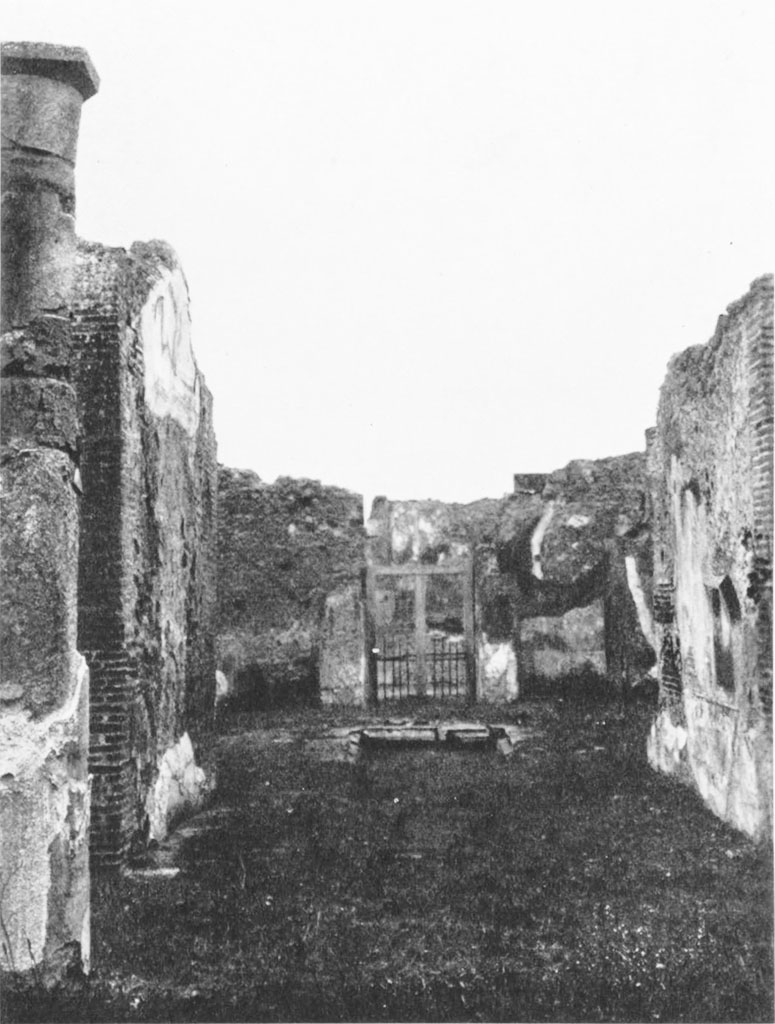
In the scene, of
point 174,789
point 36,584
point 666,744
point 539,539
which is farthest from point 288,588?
point 36,584

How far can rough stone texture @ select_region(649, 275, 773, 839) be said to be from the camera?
18.5ft

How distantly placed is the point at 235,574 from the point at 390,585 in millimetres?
10039

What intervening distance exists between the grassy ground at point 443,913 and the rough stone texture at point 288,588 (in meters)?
5.93

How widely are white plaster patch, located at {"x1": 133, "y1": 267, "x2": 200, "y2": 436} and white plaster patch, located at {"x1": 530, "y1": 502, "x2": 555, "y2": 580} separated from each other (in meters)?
7.43

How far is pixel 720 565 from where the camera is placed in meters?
6.53

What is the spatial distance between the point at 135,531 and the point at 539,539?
8.90m

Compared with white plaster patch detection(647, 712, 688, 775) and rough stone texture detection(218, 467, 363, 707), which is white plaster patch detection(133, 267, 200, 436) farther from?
rough stone texture detection(218, 467, 363, 707)

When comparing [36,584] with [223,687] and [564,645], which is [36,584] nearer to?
[223,687]

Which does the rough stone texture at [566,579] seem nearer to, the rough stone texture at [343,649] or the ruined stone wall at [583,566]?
the ruined stone wall at [583,566]

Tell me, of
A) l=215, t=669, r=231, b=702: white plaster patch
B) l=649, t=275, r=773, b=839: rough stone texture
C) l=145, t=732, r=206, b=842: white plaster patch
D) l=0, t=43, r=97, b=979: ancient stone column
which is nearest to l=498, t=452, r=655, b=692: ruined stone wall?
l=215, t=669, r=231, b=702: white plaster patch

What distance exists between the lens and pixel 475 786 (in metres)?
7.93

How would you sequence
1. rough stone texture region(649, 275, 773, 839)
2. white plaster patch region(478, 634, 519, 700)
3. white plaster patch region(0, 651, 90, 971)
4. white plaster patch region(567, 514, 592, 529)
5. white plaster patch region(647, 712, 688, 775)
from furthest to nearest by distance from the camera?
white plaster patch region(567, 514, 592, 529), white plaster patch region(478, 634, 519, 700), white plaster patch region(647, 712, 688, 775), rough stone texture region(649, 275, 773, 839), white plaster patch region(0, 651, 90, 971)

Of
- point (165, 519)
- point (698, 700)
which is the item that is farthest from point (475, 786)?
point (165, 519)

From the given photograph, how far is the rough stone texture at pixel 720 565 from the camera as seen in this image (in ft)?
18.5
